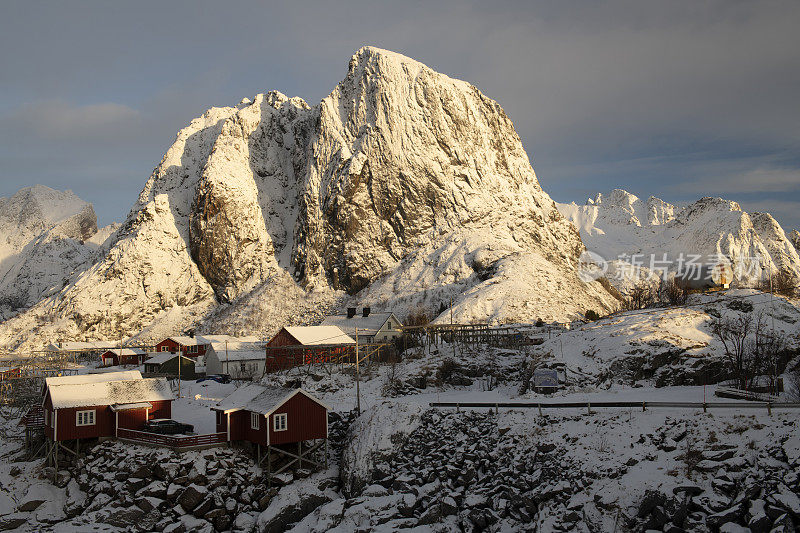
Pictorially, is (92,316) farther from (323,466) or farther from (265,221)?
(323,466)

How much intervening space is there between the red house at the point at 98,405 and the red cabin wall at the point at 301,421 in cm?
A: 1030

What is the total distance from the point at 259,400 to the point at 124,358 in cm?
5595

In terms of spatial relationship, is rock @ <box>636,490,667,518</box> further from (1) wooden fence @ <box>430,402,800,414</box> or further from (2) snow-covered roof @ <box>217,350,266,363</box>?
(2) snow-covered roof @ <box>217,350,266,363</box>

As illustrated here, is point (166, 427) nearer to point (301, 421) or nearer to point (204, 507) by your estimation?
point (204, 507)

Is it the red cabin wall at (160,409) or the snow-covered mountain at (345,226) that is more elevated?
the snow-covered mountain at (345,226)

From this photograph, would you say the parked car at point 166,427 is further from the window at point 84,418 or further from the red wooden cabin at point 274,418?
the window at point 84,418

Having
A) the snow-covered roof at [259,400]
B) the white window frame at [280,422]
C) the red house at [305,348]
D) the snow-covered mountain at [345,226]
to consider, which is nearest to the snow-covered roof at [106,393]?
the snow-covered roof at [259,400]

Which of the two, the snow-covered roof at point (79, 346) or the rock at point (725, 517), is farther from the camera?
the snow-covered roof at point (79, 346)

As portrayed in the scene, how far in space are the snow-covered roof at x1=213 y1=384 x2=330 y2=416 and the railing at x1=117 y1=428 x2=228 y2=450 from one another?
1674 mm

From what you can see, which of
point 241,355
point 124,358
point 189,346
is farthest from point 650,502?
point 124,358

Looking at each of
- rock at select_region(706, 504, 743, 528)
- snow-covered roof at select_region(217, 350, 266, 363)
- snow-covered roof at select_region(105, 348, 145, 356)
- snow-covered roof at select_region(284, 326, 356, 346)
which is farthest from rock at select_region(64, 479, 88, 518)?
snow-covered roof at select_region(105, 348, 145, 356)

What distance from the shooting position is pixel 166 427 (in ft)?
117

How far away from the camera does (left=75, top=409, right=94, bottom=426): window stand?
115 feet

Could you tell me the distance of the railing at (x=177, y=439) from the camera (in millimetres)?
32469
